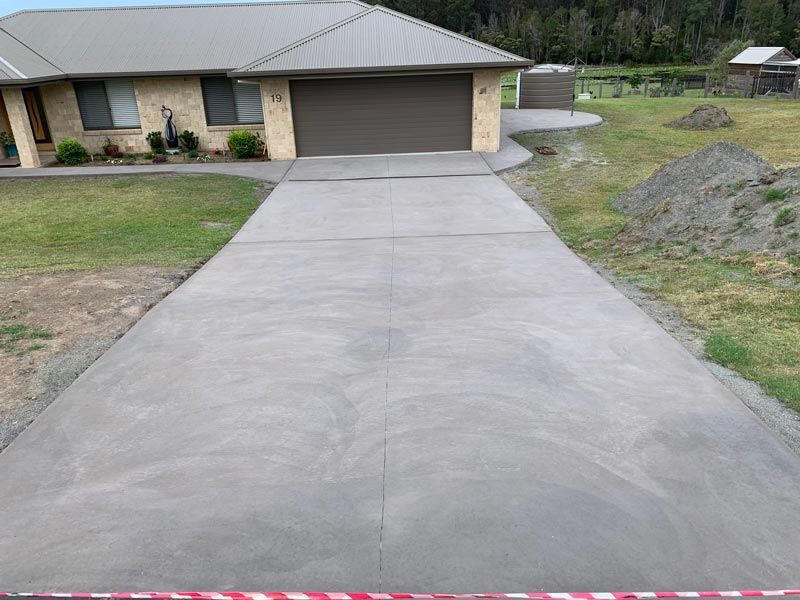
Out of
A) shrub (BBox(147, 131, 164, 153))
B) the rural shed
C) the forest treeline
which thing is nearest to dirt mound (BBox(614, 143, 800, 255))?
shrub (BBox(147, 131, 164, 153))

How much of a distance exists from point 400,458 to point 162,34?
2269cm

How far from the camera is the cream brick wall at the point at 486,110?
18.9 meters

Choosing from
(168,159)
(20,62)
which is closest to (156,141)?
(168,159)

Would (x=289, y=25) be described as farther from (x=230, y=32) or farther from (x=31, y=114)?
(x=31, y=114)

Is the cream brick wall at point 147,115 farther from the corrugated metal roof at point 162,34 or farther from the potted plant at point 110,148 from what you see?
the corrugated metal roof at point 162,34

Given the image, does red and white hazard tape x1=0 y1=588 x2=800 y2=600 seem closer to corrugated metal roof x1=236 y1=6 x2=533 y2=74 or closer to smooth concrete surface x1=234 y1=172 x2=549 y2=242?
smooth concrete surface x1=234 y1=172 x2=549 y2=242

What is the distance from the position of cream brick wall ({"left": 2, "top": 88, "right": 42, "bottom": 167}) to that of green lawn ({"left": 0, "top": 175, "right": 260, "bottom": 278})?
203cm

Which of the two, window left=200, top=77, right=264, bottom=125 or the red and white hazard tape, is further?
window left=200, top=77, right=264, bottom=125

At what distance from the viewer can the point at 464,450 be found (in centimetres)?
477

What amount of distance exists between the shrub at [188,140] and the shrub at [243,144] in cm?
146

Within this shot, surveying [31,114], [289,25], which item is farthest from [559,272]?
[31,114]

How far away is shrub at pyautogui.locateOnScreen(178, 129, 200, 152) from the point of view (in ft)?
68.3

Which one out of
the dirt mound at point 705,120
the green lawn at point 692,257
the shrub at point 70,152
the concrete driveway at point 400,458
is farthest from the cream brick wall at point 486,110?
the shrub at point 70,152

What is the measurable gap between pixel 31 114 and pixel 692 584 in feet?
84.4
